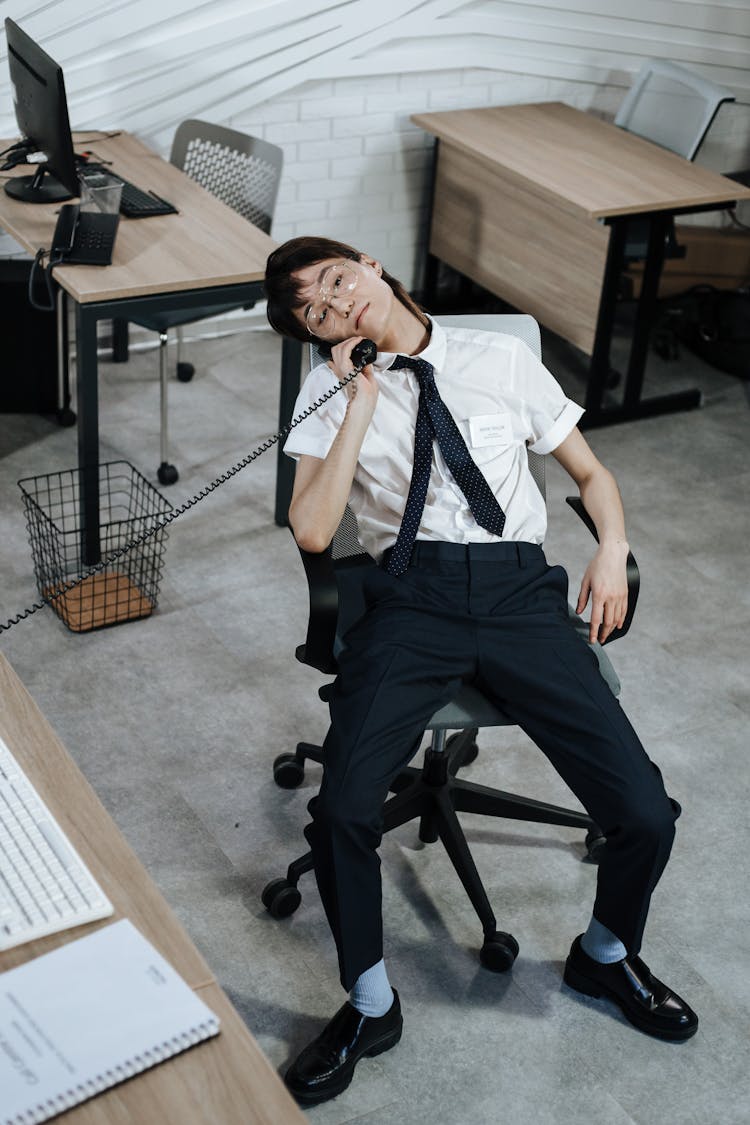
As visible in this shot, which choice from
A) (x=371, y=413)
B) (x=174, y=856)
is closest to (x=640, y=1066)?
(x=174, y=856)

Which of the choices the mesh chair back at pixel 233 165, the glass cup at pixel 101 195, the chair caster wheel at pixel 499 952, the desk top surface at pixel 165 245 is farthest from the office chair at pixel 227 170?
the chair caster wheel at pixel 499 952

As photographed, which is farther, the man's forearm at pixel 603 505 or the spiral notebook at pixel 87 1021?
the man's forearm at pixel 603 505

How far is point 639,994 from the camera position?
2.30 meters

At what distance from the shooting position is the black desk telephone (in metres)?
3.26

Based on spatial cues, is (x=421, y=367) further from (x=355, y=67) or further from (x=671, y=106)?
(x=671, y=106)

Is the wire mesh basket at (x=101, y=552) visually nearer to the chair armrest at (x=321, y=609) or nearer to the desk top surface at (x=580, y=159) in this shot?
the chair armrest at (x=321, y=609)

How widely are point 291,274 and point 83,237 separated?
3.97ft

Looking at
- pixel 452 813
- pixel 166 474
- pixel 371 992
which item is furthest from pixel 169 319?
pixel 371 992

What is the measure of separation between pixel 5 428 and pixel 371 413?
218 centimetres

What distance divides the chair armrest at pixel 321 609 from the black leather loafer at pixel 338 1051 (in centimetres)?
59

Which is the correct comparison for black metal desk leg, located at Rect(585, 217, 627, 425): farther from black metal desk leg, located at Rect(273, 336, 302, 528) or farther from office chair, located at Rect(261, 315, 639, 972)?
office chair, located at Rect(261, 315, 639, 972)

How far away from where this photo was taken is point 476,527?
95.0 inches

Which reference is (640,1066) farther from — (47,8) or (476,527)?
(47,8)

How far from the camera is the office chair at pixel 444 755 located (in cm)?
227
